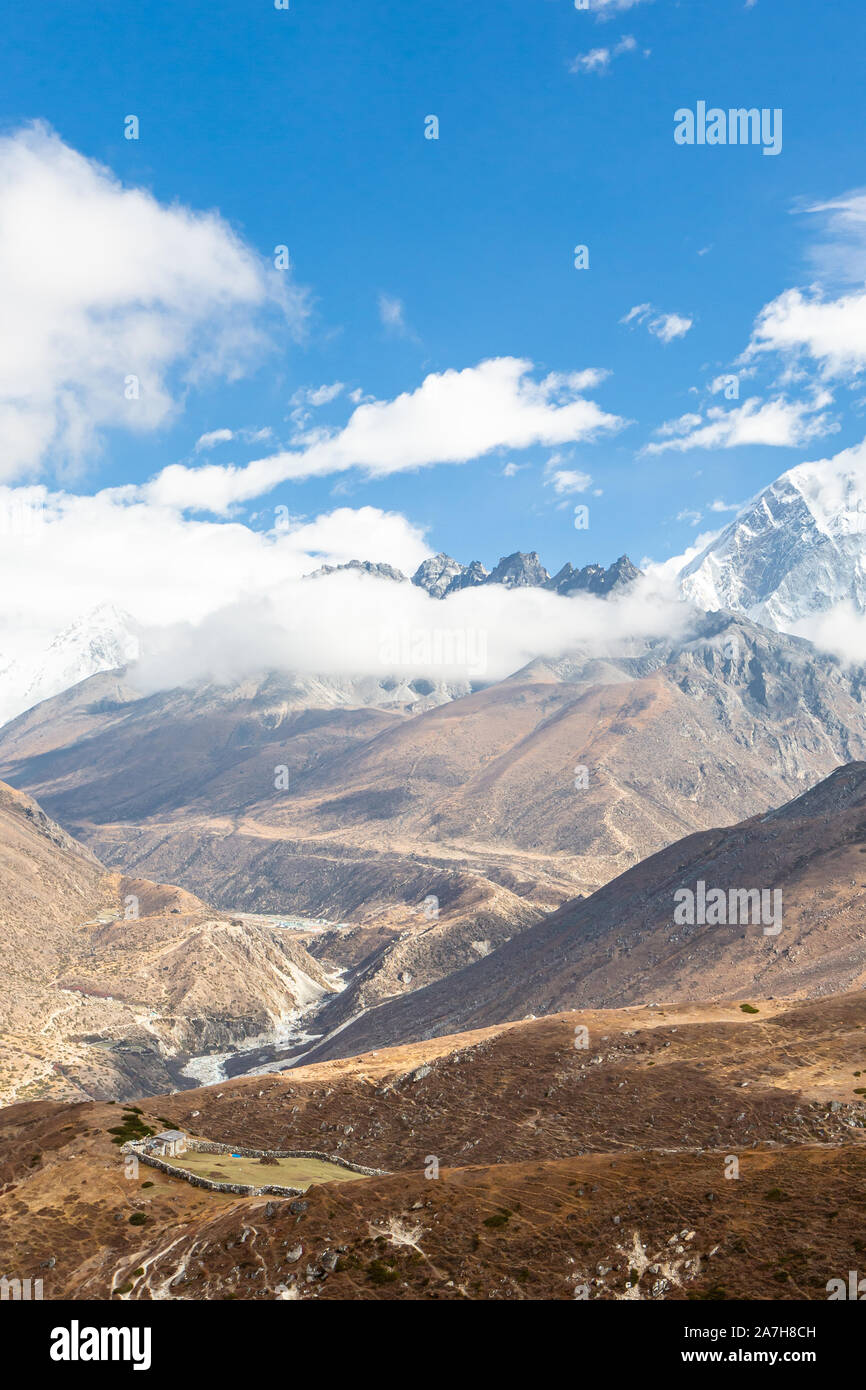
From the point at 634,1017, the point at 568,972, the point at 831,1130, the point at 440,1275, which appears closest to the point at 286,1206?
the point at 440,1275

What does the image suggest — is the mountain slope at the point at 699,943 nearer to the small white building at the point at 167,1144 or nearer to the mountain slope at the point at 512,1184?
the mountain slope at the point at 512,1184

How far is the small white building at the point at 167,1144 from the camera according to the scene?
68750 mm

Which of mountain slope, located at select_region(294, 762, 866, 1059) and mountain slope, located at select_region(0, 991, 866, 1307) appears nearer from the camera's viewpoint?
mountain slope, located at select_region(0, 991, 866, 1307)

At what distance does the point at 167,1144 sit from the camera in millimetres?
69938

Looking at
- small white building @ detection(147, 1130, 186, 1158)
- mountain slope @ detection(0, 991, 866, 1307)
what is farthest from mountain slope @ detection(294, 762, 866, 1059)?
small white building @ detection(147, 1130, 186, 1158)

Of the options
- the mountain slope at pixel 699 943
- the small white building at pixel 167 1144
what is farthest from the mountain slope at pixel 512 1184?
the mountain slope at pixel 699 943

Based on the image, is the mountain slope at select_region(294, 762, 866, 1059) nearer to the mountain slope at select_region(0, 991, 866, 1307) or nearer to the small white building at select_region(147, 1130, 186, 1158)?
the mountain slope at select_region(0, 991, 866, 1307)

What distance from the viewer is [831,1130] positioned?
6362cm

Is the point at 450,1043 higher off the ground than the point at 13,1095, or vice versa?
the point at 450,1043

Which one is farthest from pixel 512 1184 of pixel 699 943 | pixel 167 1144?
pixel 699 943

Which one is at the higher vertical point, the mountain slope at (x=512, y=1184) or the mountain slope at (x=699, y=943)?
the mountain slope at (x=699, y=943)

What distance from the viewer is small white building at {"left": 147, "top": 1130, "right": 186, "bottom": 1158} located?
68750mm

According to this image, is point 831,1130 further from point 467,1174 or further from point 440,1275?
point 440,1275
